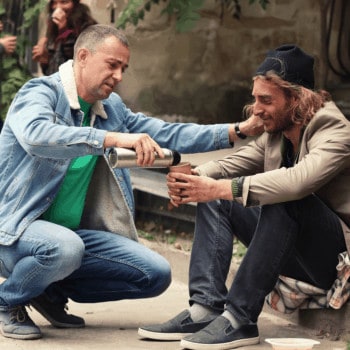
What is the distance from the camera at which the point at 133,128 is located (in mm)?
6629

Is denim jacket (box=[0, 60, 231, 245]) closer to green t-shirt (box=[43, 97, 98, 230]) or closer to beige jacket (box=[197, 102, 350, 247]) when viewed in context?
green t-shirt (box=[43, 97, 98, 230])

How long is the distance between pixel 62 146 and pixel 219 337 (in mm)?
1079

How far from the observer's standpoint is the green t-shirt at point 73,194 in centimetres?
631

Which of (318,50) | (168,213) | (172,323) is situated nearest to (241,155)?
(172,323)

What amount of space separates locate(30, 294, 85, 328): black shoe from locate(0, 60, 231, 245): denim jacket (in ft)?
1.31

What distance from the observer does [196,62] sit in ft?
33.6

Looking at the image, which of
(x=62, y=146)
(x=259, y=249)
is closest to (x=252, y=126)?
(x=259, y=249)

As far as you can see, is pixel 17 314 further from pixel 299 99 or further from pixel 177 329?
pixel 299 99

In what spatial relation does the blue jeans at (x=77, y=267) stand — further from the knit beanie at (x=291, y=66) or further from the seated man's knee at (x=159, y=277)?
the knit beanie at (x=291, y=66)

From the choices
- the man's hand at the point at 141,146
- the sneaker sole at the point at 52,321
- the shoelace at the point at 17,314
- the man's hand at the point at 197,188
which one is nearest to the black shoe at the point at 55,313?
the sneaker sole at the point at 52,321

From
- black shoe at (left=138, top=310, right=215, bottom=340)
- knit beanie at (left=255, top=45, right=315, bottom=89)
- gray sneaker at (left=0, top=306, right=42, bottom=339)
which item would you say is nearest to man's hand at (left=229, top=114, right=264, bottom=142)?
knit beanie at (left=255, top=45, right=315, bottom=89)

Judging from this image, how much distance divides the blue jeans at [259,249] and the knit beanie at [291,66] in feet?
1.75

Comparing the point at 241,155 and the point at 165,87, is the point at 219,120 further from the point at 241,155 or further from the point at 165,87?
the point at 241,155

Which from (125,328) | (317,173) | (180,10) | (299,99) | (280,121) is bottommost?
(125,328)
